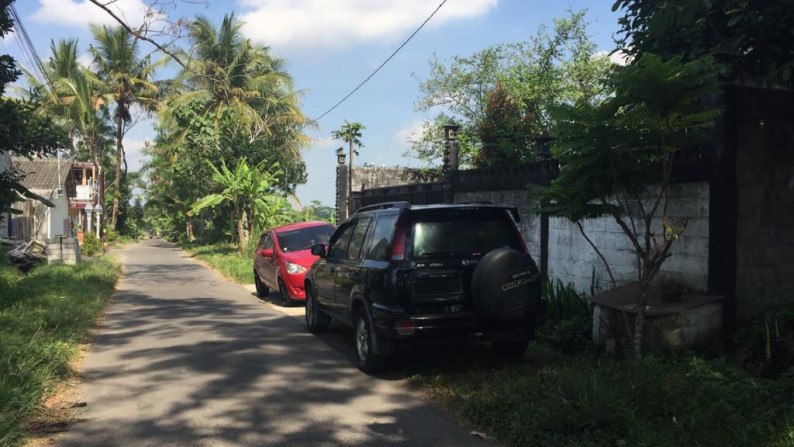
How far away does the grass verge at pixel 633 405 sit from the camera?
4.35m

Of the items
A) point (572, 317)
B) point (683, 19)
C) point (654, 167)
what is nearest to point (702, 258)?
point (654, 167)

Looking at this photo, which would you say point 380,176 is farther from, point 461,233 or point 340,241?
point 461,233

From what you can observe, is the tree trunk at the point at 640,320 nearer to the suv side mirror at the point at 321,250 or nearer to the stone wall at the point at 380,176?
the suv side mirror at the point at 321,250

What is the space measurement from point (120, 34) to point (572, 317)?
3814 centimetres

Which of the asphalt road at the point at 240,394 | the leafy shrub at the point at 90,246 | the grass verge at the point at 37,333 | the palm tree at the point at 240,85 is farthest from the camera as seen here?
the palm tree at the point at 240,85

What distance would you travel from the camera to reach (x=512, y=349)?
7012mm

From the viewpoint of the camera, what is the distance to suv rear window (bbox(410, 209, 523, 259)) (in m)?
6.41

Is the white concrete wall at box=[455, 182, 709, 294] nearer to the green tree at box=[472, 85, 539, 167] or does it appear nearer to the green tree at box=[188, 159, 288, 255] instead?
the green tree at box=[472, 85, 539, 167]

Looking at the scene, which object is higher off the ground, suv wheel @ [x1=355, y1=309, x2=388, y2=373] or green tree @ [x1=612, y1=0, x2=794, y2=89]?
green tree @ [x1=612, y1=0, x2=794, y2=89]

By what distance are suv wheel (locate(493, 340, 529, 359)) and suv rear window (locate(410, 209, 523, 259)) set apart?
109cm

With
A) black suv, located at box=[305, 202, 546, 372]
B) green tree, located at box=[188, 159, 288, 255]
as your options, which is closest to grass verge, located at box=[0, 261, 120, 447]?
black suv, located at box=[305, 202, 546, 372]

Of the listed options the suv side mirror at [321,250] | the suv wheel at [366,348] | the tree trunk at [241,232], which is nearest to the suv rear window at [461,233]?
the suv wheel at [366,348]

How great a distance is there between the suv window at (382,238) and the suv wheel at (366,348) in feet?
2.15

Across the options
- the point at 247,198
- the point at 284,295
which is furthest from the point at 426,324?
the point at 247,198
